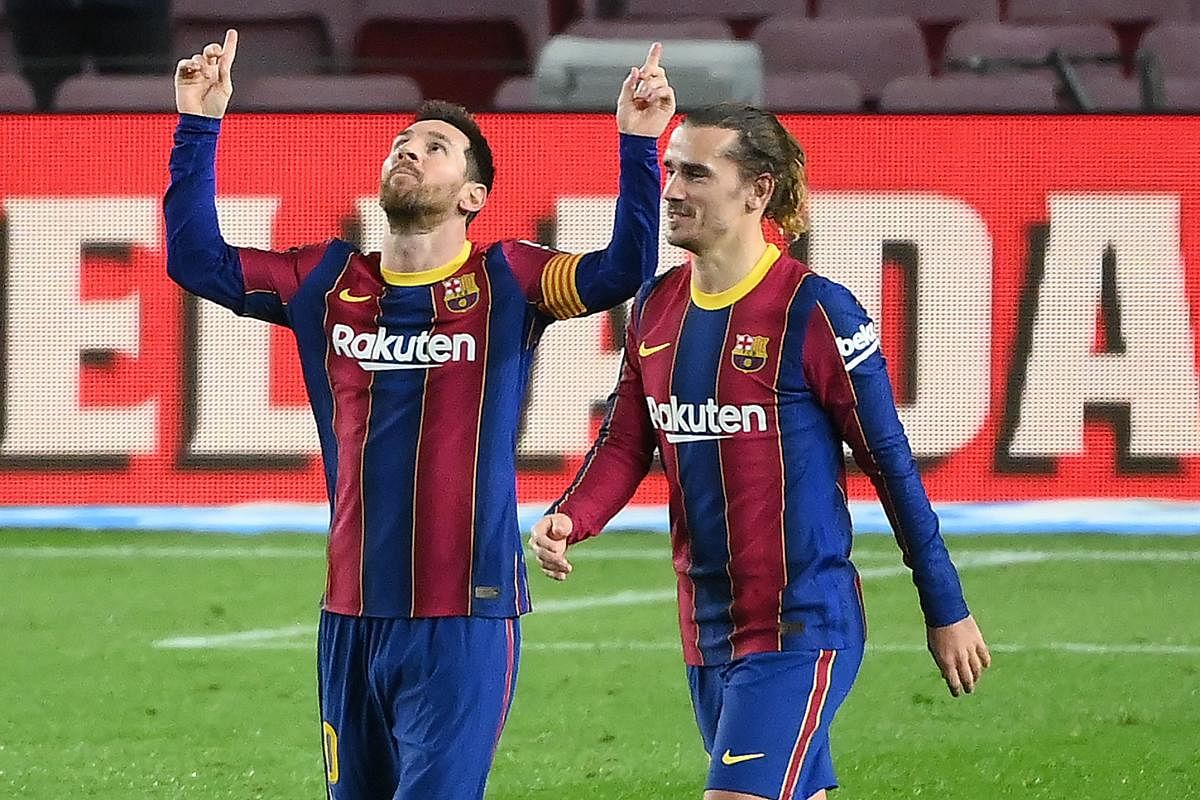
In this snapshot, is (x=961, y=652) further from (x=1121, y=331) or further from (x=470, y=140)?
(x=1121, y=331)

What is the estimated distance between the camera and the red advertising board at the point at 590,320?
8.59 m

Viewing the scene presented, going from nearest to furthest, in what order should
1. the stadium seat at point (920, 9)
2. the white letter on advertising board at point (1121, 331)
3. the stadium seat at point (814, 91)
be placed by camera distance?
the white letter on advertising board at point (1121, 331)
the stadium seat at point (814, 91)
the stadium seat at point (920, 9)

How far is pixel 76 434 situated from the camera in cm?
866

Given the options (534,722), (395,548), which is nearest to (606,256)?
(395,548)

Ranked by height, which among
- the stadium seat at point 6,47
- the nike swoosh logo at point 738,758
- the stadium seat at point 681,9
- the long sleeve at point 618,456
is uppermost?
the stadium seat at point 681,9

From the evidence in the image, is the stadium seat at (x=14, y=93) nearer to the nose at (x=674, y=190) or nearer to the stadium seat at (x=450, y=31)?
the stadium seat at (x=450, y=31)

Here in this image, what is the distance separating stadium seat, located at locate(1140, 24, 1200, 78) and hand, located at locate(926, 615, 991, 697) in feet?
24.8

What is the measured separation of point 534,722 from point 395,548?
2.37 meters

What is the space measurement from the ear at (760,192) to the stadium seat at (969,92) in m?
5.73

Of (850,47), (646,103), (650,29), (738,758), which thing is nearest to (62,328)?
(650,29)

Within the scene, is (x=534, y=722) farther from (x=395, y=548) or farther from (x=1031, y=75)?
(x=1031, y=75)

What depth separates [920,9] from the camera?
452 inches

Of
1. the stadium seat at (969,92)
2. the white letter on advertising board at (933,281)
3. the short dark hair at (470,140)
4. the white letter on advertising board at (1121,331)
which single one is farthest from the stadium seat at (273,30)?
the short dark hair at (470,140)

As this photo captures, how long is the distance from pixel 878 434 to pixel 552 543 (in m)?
0.60
